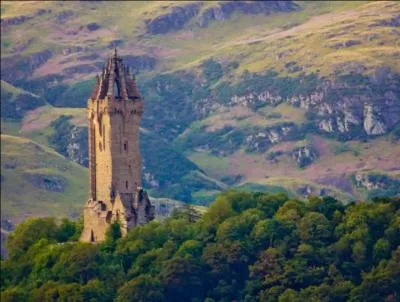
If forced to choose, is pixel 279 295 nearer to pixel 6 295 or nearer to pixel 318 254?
pixel 318 254

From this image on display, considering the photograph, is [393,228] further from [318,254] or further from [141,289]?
[141,289]

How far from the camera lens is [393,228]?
198 metres

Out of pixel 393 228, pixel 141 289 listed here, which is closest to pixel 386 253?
pixel 393 228

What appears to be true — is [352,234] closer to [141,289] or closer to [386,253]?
[386,253]

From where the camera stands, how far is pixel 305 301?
19275cm

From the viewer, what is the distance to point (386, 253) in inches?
7761

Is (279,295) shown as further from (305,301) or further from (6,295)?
(6,295)

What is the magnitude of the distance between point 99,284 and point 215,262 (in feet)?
28.4

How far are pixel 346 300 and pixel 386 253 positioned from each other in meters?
6.05

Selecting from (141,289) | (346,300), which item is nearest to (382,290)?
(346,300)

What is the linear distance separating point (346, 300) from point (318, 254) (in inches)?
275

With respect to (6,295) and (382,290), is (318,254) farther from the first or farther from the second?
(6,295)

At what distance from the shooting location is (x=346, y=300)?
633ft

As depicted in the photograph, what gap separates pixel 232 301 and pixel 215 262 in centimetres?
341
